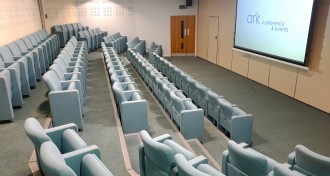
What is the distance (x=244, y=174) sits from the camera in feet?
8.20

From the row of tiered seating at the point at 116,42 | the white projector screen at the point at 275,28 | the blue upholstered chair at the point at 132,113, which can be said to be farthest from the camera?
the row of tiered seating at the point at 116,42

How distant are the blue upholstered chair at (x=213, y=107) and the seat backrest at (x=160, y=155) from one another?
2583mm

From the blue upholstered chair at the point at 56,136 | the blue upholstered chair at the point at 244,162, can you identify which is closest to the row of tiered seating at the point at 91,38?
the blue upholstered chair at the point at 56,136

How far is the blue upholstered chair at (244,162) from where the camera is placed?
2.37 metres

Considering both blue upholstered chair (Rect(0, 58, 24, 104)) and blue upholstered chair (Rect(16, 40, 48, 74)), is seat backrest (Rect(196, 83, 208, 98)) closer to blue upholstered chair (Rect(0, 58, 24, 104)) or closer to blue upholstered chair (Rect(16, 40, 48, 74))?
blue upholstered chair (Rect(0, 58, 24, 104))

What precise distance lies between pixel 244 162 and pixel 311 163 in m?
0.63

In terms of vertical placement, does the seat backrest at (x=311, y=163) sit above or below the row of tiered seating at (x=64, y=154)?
below

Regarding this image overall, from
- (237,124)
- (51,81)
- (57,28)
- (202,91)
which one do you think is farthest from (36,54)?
(57,28)

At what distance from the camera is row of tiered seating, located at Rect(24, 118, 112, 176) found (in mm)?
1619

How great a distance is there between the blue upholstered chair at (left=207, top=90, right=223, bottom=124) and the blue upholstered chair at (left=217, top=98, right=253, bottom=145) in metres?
0.27

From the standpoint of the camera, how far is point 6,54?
538cm

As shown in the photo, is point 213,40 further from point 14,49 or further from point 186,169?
point 186,169

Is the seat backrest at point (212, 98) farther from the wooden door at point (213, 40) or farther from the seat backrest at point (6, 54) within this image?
the wooden door at point (213, 40)

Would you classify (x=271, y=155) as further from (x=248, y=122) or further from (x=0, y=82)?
(x=0, y=82)
